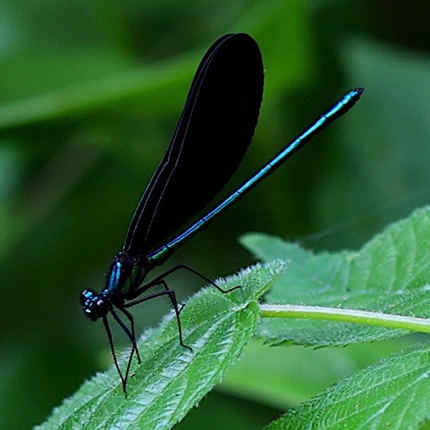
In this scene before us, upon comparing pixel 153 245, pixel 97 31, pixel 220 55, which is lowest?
pixel 153 245

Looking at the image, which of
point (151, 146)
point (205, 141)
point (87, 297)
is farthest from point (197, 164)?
point (151, 146)

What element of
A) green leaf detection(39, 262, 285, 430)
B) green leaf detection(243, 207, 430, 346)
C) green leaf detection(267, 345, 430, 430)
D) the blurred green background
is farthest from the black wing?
the blurred green background

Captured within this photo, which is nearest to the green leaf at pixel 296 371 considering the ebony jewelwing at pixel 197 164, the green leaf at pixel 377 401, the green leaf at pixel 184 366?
the ebony jewelwing at pixel 197 164

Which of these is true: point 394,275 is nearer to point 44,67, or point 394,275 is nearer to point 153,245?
point 153,245

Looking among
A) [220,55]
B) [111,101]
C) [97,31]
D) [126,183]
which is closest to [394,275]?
[220,55]

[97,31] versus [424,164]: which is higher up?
[97,31]

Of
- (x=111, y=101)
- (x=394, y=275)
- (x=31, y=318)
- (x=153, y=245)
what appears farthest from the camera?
(x=31, y=318)

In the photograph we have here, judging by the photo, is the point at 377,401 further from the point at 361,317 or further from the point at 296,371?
the point at 296,371
